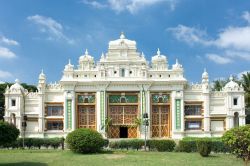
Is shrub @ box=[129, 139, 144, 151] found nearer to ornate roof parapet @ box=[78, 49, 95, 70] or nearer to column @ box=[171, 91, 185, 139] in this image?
column @ box=[171, 91, 185, 139]

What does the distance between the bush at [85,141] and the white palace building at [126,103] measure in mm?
14938

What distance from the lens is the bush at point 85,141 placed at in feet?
114

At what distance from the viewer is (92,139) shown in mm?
35000

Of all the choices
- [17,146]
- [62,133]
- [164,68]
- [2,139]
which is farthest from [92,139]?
[164,68]

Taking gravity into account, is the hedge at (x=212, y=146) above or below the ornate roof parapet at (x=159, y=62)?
below

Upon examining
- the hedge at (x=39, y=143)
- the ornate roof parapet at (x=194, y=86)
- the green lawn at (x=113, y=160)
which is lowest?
the green lawn at (x=113, y=160)

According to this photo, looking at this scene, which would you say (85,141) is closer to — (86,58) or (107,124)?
(107,124)

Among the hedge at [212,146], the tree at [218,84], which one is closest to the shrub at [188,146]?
the hedge at [212,146]

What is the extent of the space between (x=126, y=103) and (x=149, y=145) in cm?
1256

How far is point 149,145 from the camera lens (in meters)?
39.6

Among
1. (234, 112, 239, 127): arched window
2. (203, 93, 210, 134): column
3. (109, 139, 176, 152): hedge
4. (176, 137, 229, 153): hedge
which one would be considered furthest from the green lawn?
(234, 112, 239, 127): arched window

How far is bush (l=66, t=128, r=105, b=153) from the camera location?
34.7 meters

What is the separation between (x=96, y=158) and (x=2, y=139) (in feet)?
23.7

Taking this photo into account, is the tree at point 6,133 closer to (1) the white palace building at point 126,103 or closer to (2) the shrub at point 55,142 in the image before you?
(2) the shrub at point 55,142
